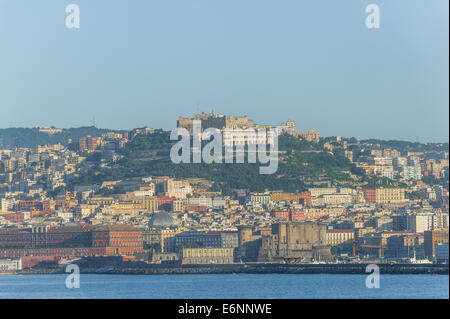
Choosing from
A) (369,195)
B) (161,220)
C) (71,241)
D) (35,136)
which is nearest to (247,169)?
(369,195)

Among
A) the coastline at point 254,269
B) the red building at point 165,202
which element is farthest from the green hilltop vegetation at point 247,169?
the coastline at point 254,269

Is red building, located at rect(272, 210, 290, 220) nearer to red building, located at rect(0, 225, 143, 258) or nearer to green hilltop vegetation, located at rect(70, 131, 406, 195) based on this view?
green hilltop vegetation, located at rect(70, 131, 406, 195)

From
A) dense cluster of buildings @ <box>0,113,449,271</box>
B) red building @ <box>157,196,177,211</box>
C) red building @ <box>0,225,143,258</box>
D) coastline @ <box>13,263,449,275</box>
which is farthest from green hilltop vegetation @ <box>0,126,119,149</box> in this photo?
coastline @ <box>13,263,449,275</box>

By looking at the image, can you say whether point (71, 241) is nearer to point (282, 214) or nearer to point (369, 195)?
point (282, 214)

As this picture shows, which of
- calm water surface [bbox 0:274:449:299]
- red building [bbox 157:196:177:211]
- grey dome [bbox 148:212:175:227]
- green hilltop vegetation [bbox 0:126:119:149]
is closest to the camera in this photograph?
calm water surface [bbox 0:274:449:299]
